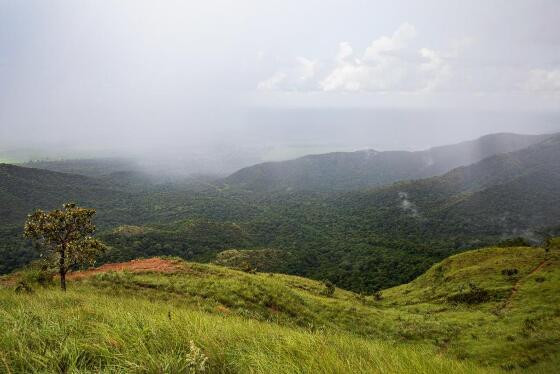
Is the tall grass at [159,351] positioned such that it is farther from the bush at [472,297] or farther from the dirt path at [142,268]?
the bush at [472,297]

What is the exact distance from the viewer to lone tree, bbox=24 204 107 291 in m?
17.6

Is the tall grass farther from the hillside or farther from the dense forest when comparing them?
the dense forest

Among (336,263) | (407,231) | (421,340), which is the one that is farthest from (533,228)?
(421,340)

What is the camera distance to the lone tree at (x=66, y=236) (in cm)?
1764

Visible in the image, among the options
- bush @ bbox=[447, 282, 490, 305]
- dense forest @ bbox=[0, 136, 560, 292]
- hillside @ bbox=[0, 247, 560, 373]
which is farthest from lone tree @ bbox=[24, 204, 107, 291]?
dense forest @ bbox=[0, 136, 560, 292]

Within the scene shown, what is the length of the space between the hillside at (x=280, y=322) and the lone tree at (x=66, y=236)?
5.96 ft

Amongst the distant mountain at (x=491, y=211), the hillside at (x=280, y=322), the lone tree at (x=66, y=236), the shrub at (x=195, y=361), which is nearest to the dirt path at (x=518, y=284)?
the hillside at (x=280, y=322)

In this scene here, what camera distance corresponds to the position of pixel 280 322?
52.2 ft

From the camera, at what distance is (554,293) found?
85.9 ft

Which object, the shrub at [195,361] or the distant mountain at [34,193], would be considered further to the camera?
the distant mountain at [34,193]

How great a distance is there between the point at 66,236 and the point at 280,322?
12292 mm

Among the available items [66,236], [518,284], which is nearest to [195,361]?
[66,236]

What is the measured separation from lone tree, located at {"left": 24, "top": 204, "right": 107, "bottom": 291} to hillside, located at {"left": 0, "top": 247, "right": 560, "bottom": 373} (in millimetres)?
1817

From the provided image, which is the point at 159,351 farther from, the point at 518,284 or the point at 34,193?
the point at 34,193
